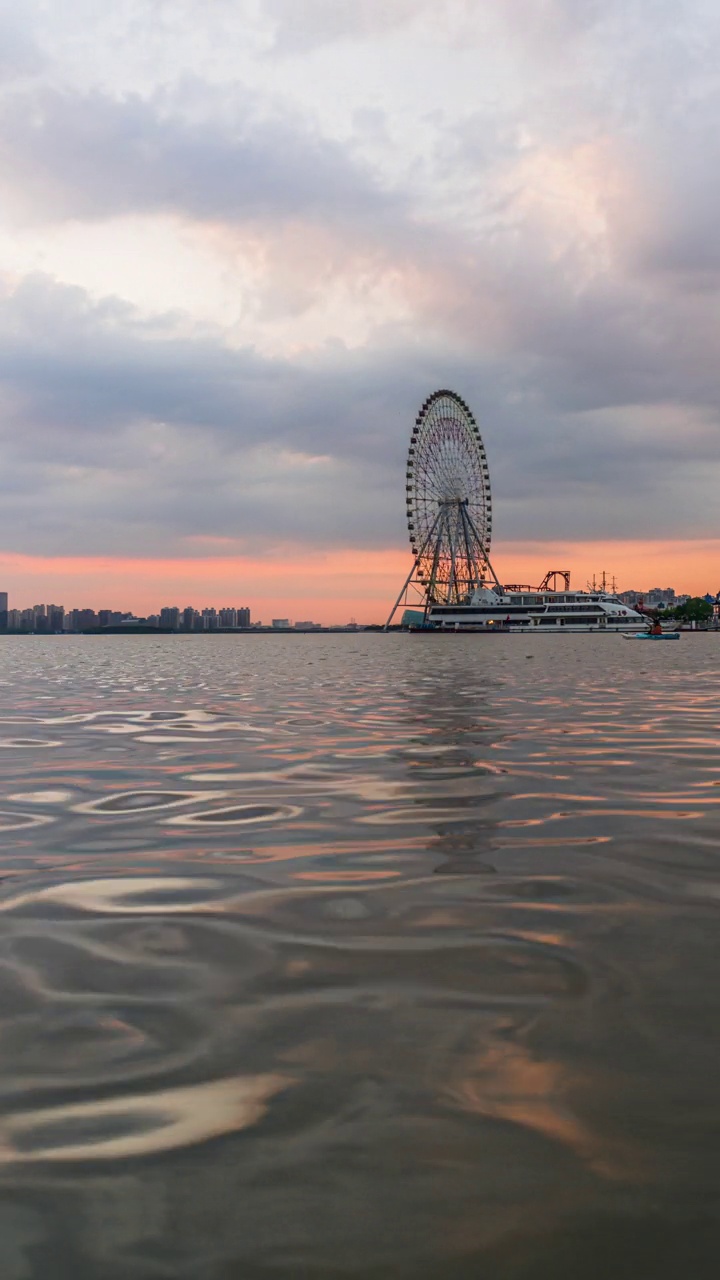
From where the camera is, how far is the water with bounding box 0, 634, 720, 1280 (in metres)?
3.11

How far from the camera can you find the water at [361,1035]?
122 inches

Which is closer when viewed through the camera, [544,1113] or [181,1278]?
[181,1278]

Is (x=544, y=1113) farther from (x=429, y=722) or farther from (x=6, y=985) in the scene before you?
(x=429, y=722)

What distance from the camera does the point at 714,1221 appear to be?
3129 millimetres

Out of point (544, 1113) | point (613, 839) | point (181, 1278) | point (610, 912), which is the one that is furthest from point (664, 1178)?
point (613, 839)

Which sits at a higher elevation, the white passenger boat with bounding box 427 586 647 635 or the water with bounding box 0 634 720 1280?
the white passenger boat with bounding box 427 586 647 635

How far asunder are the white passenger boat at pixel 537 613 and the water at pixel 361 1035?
183213 mm

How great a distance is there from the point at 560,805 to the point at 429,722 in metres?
10.3

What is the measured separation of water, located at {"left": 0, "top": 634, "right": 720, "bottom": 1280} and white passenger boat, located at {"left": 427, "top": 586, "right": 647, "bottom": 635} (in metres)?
183

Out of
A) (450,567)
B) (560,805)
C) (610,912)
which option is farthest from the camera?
(450,567)

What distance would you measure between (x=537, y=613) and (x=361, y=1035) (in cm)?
19384

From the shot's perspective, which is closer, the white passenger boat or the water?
the water

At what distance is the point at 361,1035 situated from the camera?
4574 millimetres

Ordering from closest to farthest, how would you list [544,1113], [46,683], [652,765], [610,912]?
[544,1113]
[610,912]
[652,765]
[46,683]
